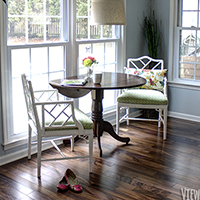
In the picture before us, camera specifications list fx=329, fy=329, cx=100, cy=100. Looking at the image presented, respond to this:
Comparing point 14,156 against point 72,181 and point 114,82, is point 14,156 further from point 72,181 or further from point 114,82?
point 114,82

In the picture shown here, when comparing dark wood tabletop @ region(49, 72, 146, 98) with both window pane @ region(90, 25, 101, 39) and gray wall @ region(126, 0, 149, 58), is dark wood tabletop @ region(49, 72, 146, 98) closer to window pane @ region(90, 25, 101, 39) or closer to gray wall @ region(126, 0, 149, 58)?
window pane @ region(90, 25, 101, 39)

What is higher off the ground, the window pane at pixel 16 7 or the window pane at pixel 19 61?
the window pane at pixel 16 7

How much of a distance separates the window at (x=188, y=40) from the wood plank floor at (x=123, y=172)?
43.8 inches

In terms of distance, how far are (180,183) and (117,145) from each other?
1.02 meters

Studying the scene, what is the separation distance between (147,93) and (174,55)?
113cm

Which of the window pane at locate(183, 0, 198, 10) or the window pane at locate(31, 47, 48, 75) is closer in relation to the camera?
the window pane at locate(31, 47, 48, 75)

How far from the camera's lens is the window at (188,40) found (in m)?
4.44

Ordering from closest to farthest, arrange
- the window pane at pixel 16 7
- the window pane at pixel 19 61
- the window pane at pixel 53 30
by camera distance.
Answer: the window pane at pixel 16 7, the window pane at pixel 19 61, the window pane at pixel 53 30

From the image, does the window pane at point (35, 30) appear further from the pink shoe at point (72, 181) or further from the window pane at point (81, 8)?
the pink shoe at point (72, 181)

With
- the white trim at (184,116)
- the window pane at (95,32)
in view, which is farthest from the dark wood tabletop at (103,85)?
the white trim at (184,116)

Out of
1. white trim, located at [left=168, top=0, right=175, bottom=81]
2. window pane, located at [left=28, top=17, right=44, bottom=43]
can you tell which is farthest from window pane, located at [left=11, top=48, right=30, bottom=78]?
white trim, located at [left=168, top=0, right=175, bottom=81]

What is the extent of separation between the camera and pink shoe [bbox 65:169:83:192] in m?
2.62

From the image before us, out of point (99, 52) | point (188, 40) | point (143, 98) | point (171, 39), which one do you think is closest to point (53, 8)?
point (99, 52)


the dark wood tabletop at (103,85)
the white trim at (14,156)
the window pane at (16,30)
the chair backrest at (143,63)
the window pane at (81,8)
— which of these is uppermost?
the window pane at (81,8)
